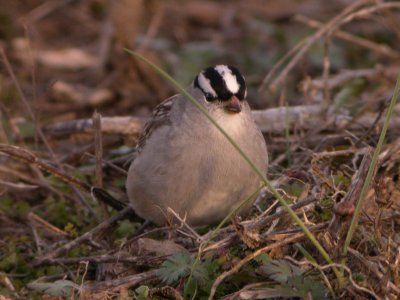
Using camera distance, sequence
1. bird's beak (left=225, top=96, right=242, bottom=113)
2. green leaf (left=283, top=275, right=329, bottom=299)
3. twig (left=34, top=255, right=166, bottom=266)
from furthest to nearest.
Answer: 1. bird's beak (left=225, top=96, right=242, bottom=113)
2. twig (left=34, top=255, right=166, bottom=266)
3. green leaf (left=283, top=275, right=329, bottom=299)

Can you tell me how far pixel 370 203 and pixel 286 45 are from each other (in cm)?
393

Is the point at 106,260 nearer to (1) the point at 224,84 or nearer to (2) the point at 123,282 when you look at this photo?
(2) the point at 123,282

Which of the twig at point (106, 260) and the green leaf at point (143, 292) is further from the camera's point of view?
the twig at point (106, 260)

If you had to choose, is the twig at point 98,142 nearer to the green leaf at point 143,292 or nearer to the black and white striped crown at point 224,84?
the black and white striped crown at point 224,84

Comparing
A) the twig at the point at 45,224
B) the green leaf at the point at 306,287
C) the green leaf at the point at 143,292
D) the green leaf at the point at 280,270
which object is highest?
the green leaf at the point at 280,270

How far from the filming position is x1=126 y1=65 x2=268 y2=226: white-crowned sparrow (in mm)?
4152

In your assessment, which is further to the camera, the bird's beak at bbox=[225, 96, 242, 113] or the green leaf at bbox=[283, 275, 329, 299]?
the bird's beak at bbox=[225, 96, 242, 113]

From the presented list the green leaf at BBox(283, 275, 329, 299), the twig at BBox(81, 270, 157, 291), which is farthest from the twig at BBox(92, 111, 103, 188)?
the green leaf at BBox(283, 275, 329, 299)

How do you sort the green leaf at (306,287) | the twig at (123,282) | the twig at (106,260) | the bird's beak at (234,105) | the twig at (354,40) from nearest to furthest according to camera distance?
the green leaf at (306,287)
the twig at (123,282)
the twig at (106,260)
the bird's beak at (234,105)
the twig at (354,40)

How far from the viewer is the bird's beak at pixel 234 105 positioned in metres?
4.11

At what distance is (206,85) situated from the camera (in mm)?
4234

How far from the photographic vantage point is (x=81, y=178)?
4.93 m

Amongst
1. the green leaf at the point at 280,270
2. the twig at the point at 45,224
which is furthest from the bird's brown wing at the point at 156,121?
the green leaf at the point at 280,270

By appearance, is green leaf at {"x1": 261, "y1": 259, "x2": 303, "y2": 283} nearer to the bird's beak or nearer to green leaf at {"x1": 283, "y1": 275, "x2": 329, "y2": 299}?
green leaf at {"x1": 283, "y1": 275, "x2": 329, "y2": 299}
